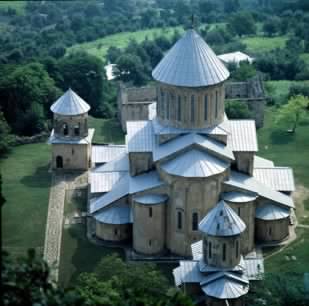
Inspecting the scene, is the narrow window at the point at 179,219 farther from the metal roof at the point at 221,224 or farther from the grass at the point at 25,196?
the grass at the point at 25,196

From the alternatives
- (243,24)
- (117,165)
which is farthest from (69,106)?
(243,24)

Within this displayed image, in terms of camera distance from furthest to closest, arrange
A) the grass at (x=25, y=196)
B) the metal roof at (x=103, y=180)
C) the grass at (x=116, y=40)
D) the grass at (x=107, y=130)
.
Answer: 1. the grass at (x=116, y=40)
2. the grass at (x=107, y=130)
3. the metal roof at (x=103, y=180)
4. the grass at (x=25, y=196)

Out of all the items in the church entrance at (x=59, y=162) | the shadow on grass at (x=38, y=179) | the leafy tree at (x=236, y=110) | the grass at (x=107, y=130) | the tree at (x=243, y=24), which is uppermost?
the leafy tree at (x=236, y=110)

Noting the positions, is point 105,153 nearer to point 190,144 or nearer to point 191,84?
point 190,144

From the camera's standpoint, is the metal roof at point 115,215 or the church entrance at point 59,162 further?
the church entrance at point 59,162

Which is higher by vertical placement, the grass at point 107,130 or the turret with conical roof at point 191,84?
the turret with conical roof at point 191,84

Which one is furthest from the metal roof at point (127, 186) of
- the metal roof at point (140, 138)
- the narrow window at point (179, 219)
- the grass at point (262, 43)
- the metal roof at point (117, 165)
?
the grass at point (262, 43)

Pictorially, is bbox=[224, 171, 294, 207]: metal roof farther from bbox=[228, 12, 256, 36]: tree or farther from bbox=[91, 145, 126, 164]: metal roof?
bbox=[228, 12, 256, 36]: tree
